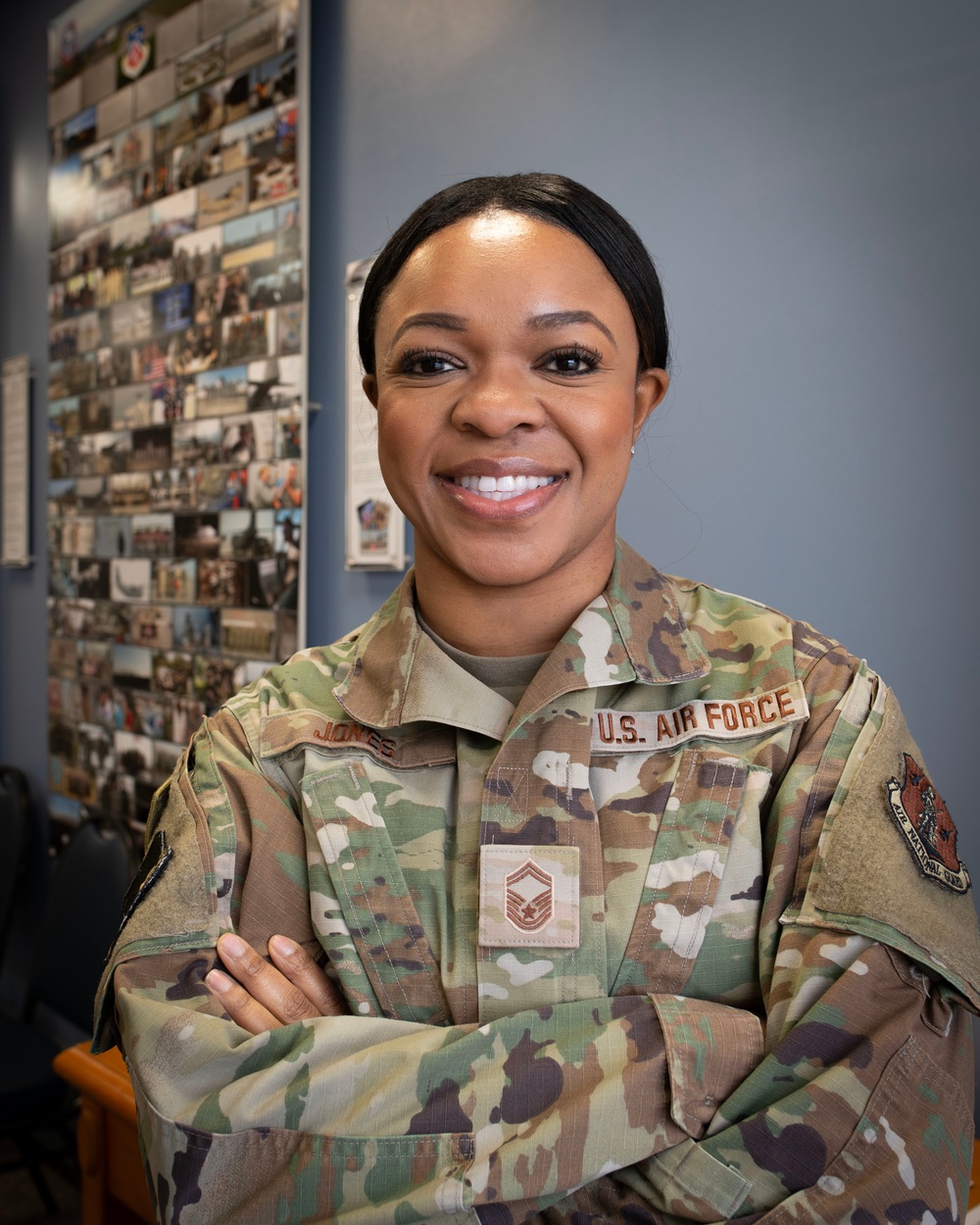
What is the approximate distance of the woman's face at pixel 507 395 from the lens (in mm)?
881

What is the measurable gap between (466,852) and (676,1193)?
31 centimetres

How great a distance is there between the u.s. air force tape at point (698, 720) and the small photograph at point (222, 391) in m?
1.66

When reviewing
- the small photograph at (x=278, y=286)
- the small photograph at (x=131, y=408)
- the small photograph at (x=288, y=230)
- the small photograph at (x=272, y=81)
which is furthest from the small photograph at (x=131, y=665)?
the small photograph at (x=272, y=81)

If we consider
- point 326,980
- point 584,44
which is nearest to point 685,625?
point 326,980

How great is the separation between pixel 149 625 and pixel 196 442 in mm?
525

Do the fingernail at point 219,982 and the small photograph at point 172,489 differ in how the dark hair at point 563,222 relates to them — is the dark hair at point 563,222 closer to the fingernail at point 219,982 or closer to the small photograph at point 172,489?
the fingernail at point 219,982

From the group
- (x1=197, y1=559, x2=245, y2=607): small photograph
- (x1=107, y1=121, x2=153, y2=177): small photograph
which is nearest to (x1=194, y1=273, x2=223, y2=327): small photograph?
(x1=107, y1=121, x2=153, y2=177): small photograph

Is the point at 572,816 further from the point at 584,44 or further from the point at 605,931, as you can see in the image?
the point at 584,44

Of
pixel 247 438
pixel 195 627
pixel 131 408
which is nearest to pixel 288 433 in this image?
pixel 247 438

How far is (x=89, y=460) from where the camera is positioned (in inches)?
115

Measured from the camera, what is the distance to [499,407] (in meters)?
0.87

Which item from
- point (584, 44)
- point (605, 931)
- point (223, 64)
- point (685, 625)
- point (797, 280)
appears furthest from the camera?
point (223, 64)

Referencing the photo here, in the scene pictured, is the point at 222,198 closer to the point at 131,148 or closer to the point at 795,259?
the point at 131,148

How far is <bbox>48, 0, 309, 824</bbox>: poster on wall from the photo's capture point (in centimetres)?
226
